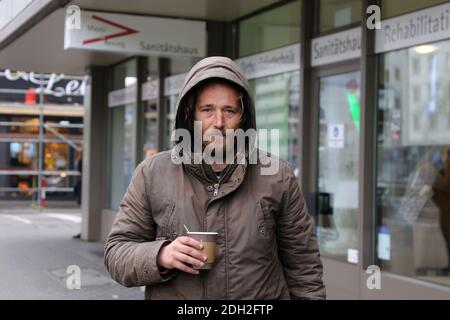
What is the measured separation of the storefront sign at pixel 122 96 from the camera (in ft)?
41.8

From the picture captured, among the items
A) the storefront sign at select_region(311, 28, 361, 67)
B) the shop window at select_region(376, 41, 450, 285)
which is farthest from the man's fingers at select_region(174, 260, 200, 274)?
the storefront sign at select_region(311, 28, 361, 67)

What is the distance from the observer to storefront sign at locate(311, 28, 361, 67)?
7348mm

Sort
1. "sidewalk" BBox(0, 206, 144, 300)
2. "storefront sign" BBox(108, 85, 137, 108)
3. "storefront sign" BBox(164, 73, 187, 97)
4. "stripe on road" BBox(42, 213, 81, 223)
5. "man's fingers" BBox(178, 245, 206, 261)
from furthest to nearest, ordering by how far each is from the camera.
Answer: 1. "stripe on road" BBox(42, 213, 81, 223)
2. "storefront sign" BBox(108, 85, 137, 108)
3. "storefront sign" BBox(164, 73, 187, 97)
4. "sidewalk" BBox(0, 206, 144, 300)
5. "man's fingers" BBox(178, 245, 206, 261)

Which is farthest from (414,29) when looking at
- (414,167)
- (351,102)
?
(414,167)

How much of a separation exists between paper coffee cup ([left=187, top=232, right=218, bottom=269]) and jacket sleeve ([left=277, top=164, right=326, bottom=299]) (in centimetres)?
36

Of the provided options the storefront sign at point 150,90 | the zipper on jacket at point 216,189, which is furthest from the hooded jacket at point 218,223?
the storefront sign at point 150,90

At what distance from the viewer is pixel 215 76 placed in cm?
249

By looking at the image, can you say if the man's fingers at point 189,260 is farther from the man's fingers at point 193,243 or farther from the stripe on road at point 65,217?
the stripe on road at point 65,217

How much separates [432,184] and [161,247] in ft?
22.8

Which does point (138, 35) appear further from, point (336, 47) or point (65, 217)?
point (65, 217)

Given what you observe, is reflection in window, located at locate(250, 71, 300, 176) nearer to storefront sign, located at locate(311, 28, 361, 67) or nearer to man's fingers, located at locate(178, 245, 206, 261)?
storefront sign, located at locate(311, 28, 361, 67)

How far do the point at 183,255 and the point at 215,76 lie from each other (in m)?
0.64
